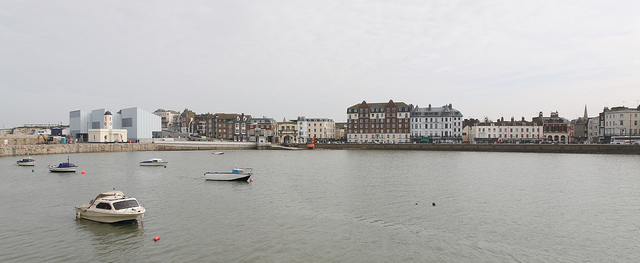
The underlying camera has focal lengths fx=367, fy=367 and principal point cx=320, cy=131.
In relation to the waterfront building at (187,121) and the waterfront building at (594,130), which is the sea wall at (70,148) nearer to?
the waterfront building at (187,121)

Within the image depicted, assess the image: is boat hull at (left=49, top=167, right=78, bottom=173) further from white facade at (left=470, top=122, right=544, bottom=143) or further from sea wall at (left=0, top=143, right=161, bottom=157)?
white facade at (left=470, top=122, right=544, bottom=143)

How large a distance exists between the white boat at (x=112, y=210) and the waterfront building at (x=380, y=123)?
11145cm

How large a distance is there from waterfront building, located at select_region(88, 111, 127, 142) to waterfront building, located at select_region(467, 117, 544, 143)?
113 metres

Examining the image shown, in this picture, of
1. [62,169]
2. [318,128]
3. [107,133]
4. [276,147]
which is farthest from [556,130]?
[107,133]

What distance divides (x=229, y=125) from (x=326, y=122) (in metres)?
38.5

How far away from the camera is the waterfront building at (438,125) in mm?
123688

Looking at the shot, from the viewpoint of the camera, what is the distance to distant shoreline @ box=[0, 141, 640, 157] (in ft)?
276

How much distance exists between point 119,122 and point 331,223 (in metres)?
112

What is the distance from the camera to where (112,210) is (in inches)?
808

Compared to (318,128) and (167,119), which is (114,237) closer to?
(318,128)

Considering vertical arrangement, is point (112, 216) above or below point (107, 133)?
below

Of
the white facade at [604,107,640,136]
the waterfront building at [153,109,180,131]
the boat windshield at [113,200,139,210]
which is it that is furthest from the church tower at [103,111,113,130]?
the white facade at [604,107,640,136]

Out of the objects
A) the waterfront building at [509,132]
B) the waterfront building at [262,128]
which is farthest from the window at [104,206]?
the waterfront building at [509,132]

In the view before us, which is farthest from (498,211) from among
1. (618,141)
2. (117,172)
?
(618,141)
